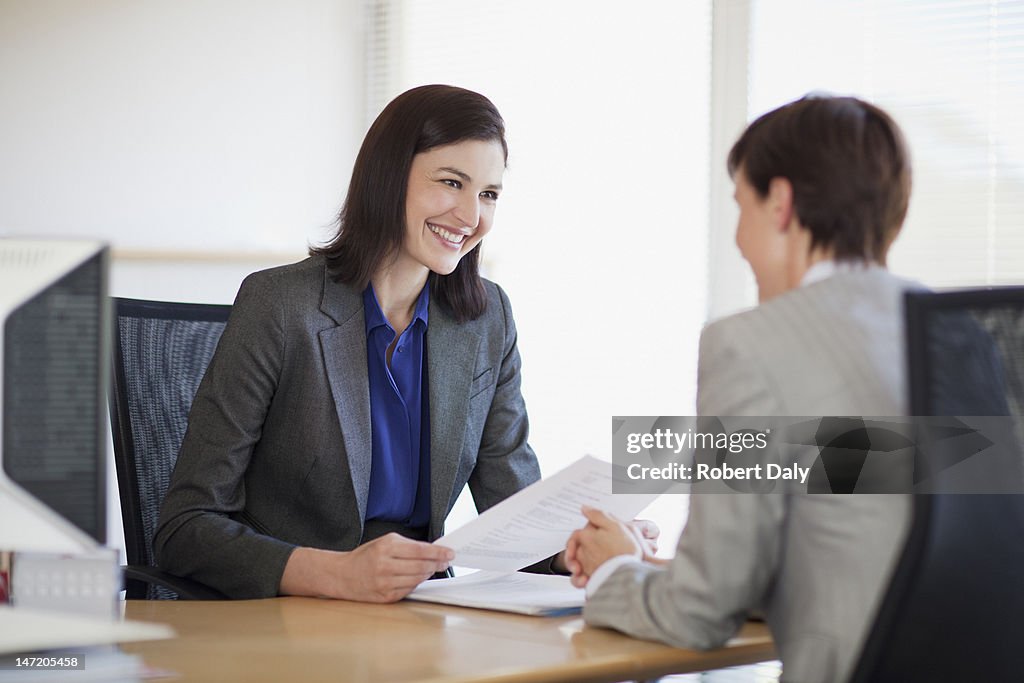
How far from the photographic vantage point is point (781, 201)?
1.21m

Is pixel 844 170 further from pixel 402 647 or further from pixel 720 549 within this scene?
pixel 402 647

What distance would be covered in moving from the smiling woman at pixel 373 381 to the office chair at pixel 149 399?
23 cm

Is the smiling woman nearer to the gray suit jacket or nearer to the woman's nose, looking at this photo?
the woman's nose

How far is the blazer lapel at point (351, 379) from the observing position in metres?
1.82

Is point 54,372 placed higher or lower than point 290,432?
higher

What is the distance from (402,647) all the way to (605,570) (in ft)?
0.85

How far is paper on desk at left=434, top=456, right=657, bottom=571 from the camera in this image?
1.40m

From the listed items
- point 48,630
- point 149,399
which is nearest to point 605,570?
point 48,630

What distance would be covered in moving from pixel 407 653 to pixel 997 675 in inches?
22.8

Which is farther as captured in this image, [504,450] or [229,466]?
[504,450]

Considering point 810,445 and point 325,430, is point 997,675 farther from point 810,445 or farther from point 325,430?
point 325,430
